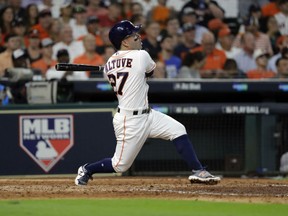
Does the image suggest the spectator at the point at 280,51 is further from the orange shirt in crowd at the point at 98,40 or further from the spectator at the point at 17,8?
the spectator at the point at 17,8

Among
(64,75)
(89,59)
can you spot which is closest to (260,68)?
(89,59)

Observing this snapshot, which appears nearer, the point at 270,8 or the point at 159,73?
the point at 159,73

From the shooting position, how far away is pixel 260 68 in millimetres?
10172

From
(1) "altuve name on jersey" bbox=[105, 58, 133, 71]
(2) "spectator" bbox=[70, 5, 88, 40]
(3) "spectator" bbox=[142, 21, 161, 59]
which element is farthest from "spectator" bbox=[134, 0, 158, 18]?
(1) "altuve name on jersey" bbox=[105, 58, 133, 71]

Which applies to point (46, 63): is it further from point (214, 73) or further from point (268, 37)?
point (268, 37)

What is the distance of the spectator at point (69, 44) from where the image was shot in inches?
398

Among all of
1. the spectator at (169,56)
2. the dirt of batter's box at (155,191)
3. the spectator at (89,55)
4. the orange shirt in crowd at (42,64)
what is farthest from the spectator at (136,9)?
the dirt of batter's box at (155,191)

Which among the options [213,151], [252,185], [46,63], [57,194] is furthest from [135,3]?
[57,194]

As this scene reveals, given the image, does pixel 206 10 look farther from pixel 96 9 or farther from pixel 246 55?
pixel 96 9

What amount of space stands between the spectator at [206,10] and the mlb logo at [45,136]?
270 centimetres

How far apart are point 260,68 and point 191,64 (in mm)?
991

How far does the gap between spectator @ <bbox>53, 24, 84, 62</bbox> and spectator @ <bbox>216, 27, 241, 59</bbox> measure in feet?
6.62

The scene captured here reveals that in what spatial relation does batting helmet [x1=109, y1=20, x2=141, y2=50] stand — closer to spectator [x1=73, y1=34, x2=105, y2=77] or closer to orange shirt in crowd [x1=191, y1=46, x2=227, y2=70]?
spectator [x1=73, y1=34, x2=105, y2=77]

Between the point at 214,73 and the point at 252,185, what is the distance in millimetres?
2669
